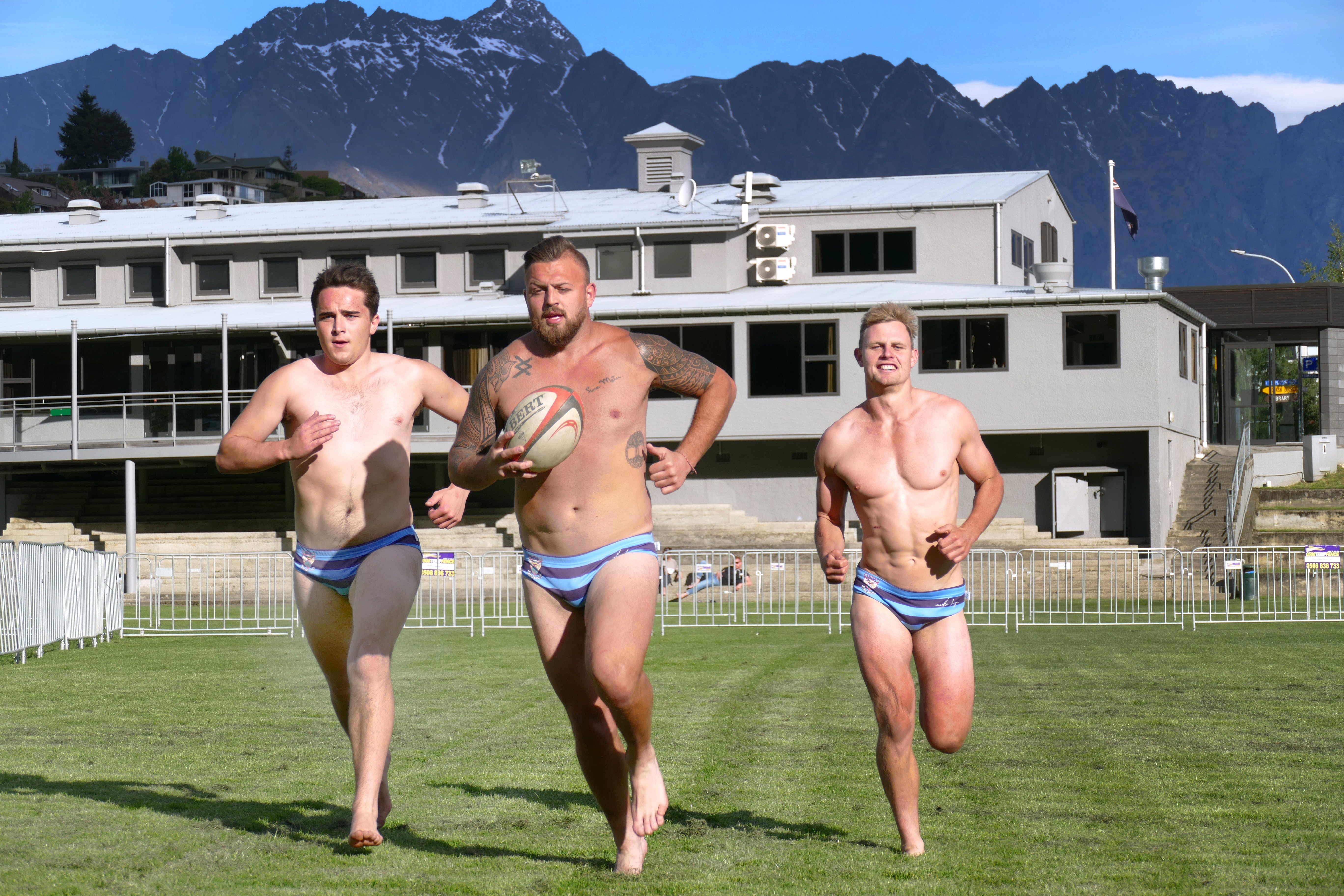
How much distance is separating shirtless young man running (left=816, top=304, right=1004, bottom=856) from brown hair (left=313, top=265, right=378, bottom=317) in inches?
87.8

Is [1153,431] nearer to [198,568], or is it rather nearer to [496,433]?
[198,568]

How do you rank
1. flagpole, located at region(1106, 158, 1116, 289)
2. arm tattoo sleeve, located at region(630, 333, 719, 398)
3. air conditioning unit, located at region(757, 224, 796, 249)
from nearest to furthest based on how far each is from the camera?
arm tattoo sleeve, located at region(630, 333, 719, 398) < flagpole, located at region(1106, 158, 1116, 289) < air conditioning unit, located at region(757, 224, 796, 249)

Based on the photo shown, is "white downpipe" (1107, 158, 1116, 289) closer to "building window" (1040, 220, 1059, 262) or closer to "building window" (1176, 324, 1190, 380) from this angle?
"building window" (1176, 324, 1190, 380)

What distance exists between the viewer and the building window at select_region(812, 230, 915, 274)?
38.8m

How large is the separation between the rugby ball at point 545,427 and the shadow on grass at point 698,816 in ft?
6.82

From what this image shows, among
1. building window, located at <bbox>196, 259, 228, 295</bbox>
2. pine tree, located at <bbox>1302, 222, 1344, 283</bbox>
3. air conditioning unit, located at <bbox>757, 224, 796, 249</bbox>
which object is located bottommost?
building window, located at <bbox>196, 259, 228, 295</bbox>

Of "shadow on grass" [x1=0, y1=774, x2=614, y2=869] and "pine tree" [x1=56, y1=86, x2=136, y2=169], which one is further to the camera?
"pine tree" [x1=56, y1=86, x2=136, y2=169]

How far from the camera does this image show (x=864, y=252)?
3909cm

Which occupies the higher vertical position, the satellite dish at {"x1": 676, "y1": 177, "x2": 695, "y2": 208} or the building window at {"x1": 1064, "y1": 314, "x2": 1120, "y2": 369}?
the satellite dish at {"x1": 676, "y1": 177, "x2": 695, "y2": 208}

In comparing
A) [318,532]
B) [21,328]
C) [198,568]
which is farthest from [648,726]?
[21,328]

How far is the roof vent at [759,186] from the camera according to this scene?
1592 inches

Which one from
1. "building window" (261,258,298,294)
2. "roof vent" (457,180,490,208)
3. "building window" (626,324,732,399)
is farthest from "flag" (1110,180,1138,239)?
"building window" (261,258,298,294)

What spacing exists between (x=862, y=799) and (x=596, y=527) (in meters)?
2.56

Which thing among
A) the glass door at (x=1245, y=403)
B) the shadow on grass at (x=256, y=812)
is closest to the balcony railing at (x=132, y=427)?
the glass door at (x=1245, y=403)
